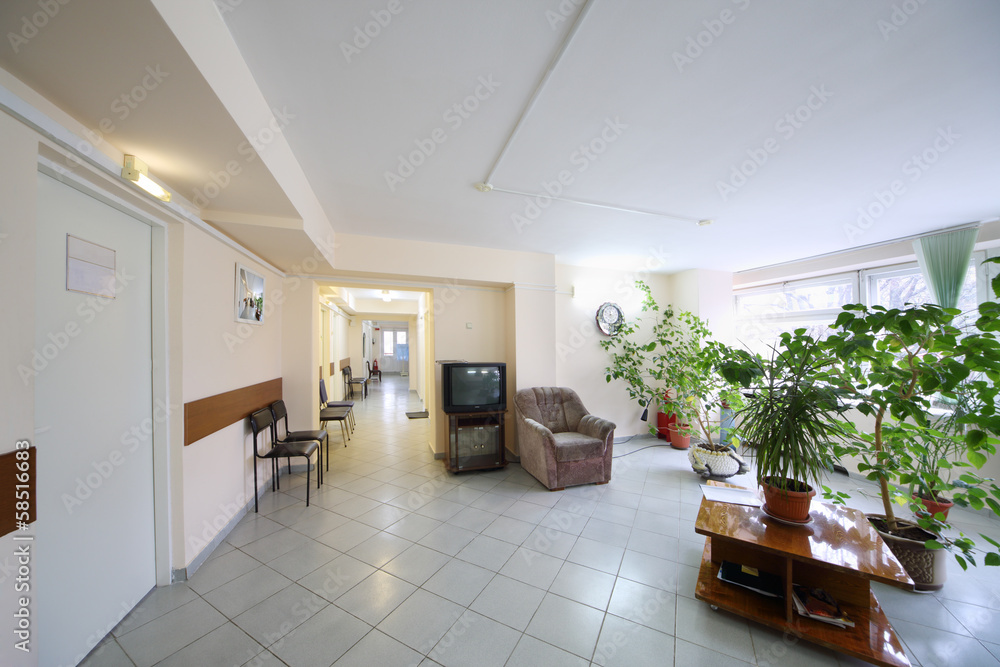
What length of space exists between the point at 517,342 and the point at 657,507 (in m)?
2.23

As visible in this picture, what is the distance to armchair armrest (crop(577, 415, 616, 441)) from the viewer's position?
3.48 m

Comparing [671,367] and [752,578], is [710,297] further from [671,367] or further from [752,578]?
[752,578]

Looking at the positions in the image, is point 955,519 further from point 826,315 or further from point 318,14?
point 318,14

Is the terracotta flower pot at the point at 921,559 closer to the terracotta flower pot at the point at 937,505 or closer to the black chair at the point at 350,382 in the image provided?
the terracotta flower pot at the point at 937,505

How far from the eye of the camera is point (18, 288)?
1.07m

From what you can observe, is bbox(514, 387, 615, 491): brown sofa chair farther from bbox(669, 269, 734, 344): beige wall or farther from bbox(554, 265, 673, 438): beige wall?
bbox(669, 269, 734, 344): beige wall

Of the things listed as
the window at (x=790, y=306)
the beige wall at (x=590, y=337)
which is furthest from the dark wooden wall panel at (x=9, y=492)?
the window at (x=790, y=306)

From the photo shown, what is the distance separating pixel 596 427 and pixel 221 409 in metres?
3.29

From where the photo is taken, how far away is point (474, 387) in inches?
152

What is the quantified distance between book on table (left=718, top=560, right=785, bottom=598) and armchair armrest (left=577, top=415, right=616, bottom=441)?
5.02 ft

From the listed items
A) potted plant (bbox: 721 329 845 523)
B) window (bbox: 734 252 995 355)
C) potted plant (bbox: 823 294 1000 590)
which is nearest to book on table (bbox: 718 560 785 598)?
potted plant (bbox: 721 329 845 523)

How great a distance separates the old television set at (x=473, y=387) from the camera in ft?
12.4

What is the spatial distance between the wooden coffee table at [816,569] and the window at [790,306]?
281cm

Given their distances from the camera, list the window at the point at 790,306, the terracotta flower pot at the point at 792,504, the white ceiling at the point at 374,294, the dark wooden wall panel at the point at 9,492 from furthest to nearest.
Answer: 1. the white ceiling at the point at 374,294
2. the window at the point at 790,306
3. the terracotta flower pot at the point at 792,504
4. the dark wooden wall panel at the point at 9,492
